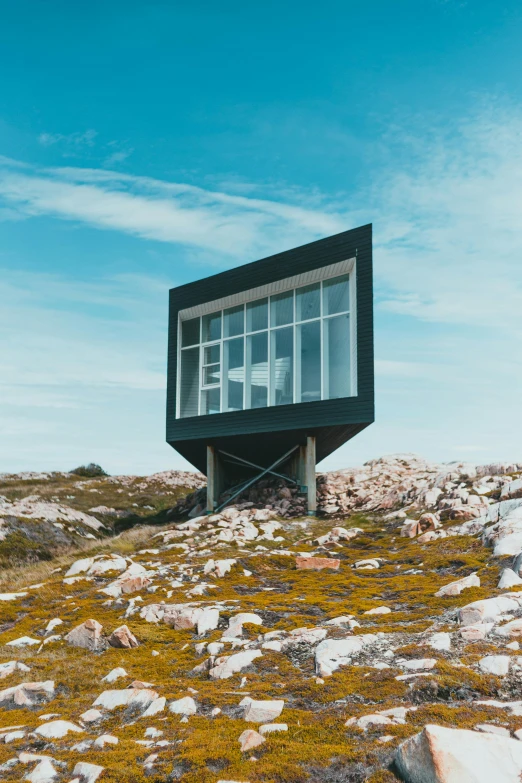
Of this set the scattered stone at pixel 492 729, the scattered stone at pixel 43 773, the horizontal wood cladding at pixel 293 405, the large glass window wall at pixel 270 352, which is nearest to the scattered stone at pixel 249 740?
the scattered stone at pixel 43 773

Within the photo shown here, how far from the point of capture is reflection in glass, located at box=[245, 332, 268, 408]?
27797 mm

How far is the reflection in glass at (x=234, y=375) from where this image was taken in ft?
93.5

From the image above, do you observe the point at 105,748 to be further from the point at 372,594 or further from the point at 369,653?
the point at 372,594

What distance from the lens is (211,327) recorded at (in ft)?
100

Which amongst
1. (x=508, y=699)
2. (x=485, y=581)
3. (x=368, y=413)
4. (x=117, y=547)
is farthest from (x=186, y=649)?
(x=368, y=413)

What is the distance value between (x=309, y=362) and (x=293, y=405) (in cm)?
195

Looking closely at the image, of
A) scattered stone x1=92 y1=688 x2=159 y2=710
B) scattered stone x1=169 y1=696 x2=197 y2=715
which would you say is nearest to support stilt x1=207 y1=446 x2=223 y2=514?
scattered stone x1=92 y1=688 x2=159 y2=710

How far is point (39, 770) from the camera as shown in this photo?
566cm

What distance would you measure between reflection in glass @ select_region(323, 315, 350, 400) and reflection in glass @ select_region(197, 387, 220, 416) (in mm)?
5624

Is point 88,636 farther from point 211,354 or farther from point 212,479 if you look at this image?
point 211,354

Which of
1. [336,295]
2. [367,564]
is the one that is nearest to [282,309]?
[336,295]

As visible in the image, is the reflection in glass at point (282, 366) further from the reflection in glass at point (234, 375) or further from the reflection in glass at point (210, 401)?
the reflection in glass at point (210, 401)

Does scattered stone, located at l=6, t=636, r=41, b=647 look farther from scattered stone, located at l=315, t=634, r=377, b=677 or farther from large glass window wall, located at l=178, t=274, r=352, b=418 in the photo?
large glass window wall, located at l=178, t=274, r=352, b=418

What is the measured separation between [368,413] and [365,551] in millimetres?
8132
